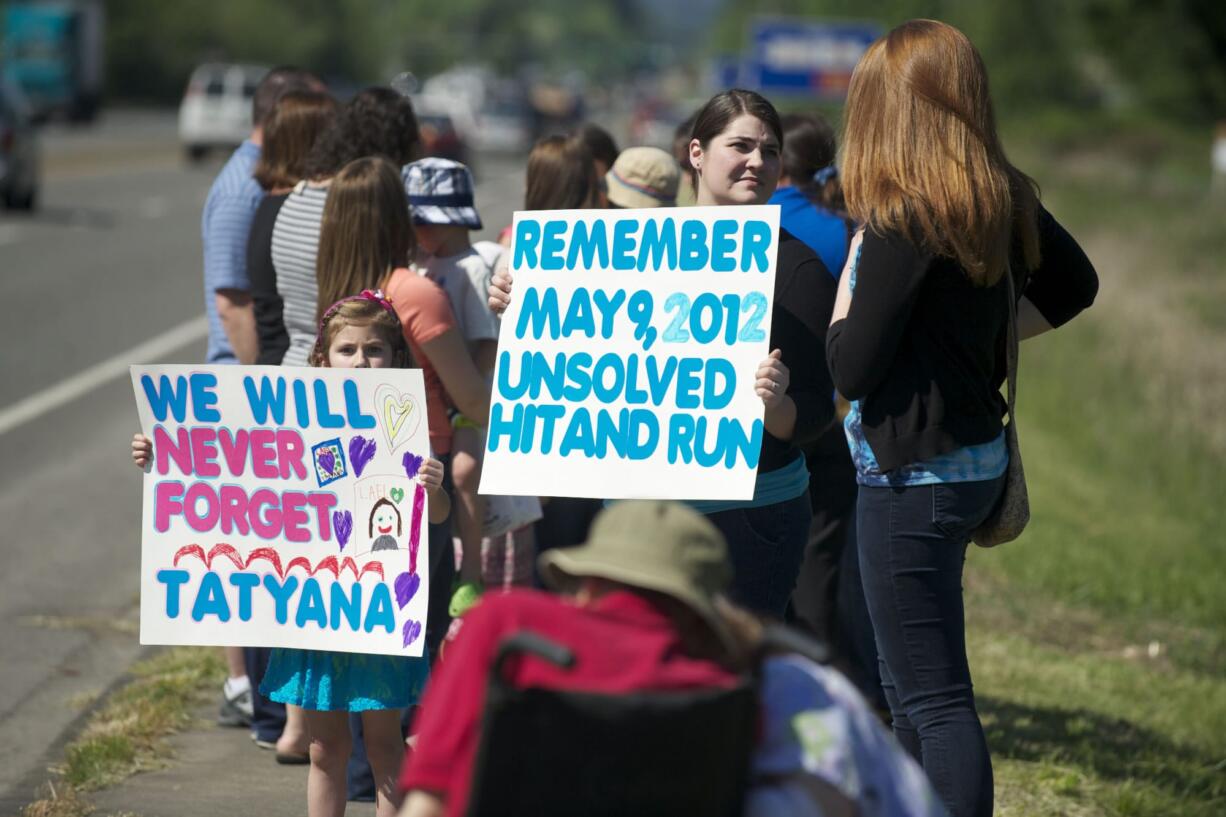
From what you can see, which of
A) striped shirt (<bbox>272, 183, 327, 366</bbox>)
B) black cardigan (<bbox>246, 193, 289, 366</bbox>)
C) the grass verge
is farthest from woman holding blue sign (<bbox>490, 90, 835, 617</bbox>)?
the grass verge

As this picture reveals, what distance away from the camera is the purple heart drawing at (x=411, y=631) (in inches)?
152

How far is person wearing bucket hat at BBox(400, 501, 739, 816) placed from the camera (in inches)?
99.6

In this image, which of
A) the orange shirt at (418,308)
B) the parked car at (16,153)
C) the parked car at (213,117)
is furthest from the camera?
the parked car at (213,117)

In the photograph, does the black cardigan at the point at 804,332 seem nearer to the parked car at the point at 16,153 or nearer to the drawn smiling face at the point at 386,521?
the drawn smiling face at the point at 386,521

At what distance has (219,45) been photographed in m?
82.5

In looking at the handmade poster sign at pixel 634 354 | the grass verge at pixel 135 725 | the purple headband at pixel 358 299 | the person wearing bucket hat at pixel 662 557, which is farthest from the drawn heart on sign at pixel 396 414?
the grass verge at pixel 135 725

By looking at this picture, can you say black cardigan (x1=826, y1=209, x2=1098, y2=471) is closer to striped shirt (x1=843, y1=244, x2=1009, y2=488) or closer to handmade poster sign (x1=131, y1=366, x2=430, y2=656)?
striped shirt (x1=843, y1=244, x2=1009, y2=488)

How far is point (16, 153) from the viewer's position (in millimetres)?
22797

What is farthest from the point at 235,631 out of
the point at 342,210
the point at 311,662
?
the point at 342,210

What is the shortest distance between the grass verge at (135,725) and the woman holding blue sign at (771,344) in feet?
6.27

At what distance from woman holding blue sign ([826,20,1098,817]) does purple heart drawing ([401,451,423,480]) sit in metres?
0.96

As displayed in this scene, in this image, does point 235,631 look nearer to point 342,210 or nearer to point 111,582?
point 342,210

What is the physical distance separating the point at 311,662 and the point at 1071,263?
2003 mm

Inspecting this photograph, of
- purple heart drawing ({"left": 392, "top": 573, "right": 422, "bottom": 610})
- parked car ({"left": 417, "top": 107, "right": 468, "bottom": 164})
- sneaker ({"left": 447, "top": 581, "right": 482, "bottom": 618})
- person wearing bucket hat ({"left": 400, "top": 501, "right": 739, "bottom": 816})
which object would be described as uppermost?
parked car ({"left": 417, "top": 107, "right": 468, "bottom": 164})
